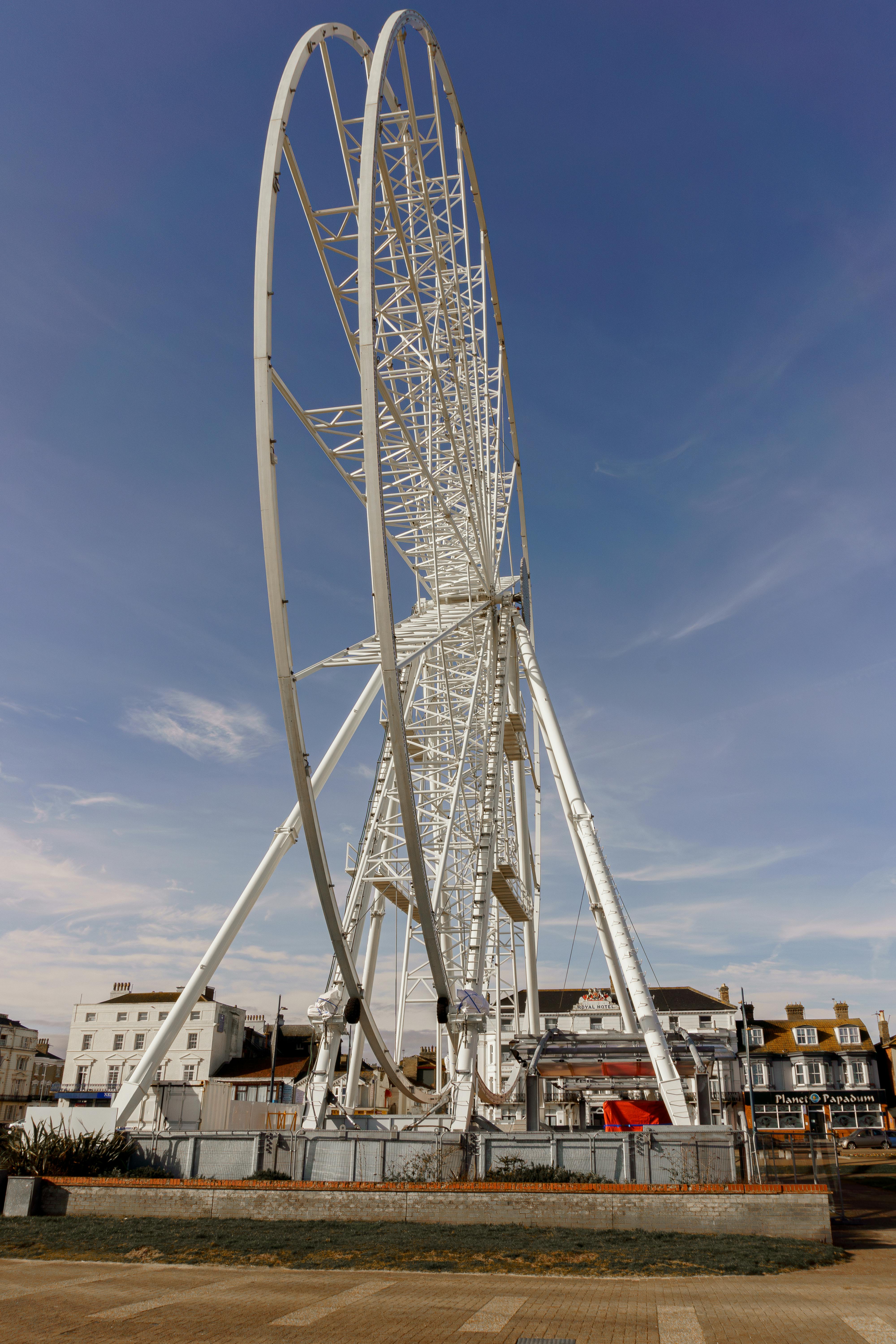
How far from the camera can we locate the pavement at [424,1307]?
8578 millimetres

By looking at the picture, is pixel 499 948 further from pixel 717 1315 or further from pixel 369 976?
pixel 717 1315

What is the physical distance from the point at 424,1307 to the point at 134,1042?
55.7 meters

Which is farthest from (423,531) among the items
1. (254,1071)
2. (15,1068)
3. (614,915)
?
(15,1068)

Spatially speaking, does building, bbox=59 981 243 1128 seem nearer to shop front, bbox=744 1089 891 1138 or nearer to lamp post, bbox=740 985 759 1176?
shop front, bbox=744 1089 891 1138

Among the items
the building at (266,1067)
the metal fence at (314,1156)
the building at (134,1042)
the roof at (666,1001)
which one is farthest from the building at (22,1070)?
the metal fence at (314,1156)

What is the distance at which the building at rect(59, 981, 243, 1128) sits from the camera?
5656cm

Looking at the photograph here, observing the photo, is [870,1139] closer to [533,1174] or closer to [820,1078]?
[820,1078]

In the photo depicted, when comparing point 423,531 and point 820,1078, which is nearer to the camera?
point 423,531

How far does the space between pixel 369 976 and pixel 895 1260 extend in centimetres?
1644

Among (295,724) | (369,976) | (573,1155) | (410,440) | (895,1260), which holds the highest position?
(410,440)

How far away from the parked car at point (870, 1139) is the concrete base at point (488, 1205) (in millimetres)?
41300

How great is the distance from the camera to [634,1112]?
33906 millimetres

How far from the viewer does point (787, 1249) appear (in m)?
13.1

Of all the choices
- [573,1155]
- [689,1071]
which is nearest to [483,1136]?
[573,1155]
